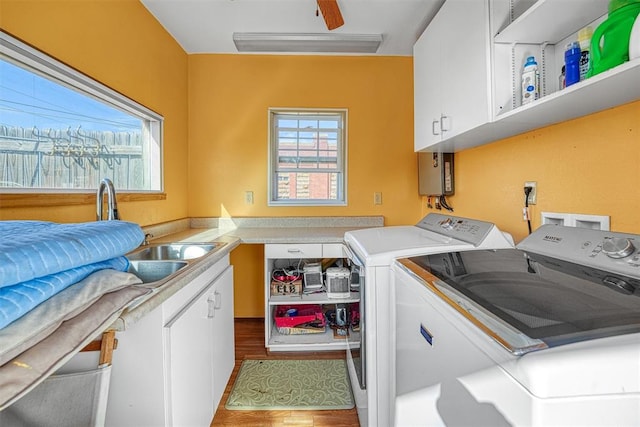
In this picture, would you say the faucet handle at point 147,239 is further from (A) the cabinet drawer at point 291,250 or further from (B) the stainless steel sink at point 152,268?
(A) the cabinet drawer at point 291,250

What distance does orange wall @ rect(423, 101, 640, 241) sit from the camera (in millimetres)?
1066

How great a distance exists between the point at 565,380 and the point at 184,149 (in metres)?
2.81

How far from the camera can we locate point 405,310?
106 centimetres

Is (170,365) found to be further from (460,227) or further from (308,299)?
(460,227)

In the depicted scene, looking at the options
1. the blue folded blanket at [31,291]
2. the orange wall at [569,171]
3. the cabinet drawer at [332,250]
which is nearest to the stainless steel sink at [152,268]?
the blue folded blanket at [31,291]

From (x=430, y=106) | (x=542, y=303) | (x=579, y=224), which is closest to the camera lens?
(x=542, y=303)

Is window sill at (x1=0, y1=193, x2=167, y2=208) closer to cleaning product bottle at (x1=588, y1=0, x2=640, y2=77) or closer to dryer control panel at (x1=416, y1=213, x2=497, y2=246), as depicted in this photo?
dryer control panel at (x1=416, y1=213, x2=497, y2=246)

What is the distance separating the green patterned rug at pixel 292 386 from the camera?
5.33 feet

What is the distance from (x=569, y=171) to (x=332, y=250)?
1393mm

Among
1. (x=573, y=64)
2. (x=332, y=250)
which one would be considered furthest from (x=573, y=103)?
(x=332, y=250)

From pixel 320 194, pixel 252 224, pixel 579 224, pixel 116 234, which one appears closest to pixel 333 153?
pixel 320 194

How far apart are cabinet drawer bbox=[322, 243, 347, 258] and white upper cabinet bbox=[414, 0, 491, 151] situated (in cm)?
94

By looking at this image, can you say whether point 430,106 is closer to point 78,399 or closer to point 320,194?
point 320,194

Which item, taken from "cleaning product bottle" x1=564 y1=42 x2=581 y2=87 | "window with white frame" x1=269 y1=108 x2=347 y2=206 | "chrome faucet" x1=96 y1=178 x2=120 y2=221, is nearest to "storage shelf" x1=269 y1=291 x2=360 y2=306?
"window with white frame" x1=269 y1=108 x2=347 y2=206
